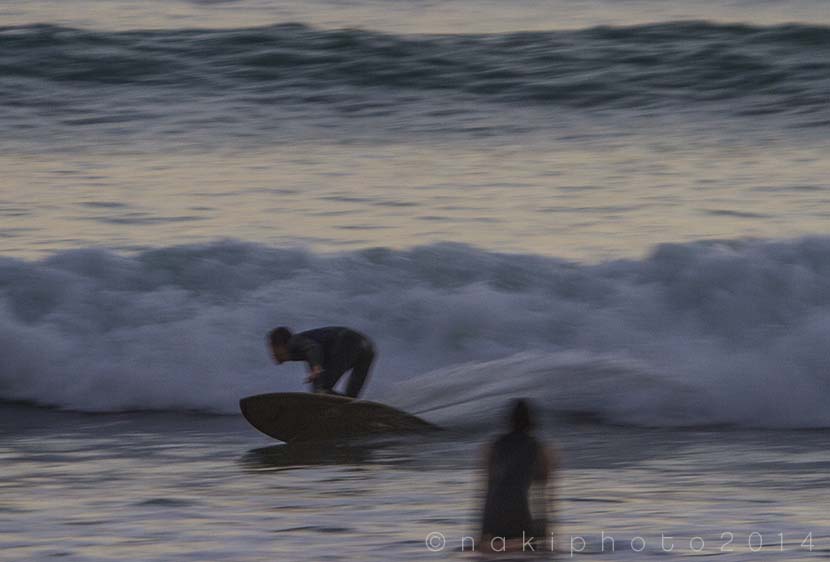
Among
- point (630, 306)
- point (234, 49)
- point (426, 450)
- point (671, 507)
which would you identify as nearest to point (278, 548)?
point (671, 507)

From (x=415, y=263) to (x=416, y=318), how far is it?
0.66m

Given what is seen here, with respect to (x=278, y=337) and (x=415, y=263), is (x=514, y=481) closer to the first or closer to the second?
(x=278, y=337)

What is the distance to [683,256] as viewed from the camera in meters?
16.4

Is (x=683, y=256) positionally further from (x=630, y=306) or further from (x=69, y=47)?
(x=69, y=47)

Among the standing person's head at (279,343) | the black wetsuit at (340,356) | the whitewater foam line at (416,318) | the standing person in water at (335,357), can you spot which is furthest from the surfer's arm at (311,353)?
the whitewater foam line at (416,318)

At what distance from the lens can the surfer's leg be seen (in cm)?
1208

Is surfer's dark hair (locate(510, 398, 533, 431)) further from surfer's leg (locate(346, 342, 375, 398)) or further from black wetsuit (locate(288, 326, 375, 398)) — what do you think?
surfer's leg (locate(346, 342, 375, 398))

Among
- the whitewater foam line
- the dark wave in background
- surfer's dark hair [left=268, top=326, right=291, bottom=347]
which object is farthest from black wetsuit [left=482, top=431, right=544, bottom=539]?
the dark wave in background

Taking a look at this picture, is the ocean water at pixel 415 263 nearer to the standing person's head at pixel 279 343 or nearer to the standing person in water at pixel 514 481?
the standing person in water at pixel 514 481

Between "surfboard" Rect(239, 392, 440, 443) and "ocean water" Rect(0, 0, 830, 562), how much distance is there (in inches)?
10.5

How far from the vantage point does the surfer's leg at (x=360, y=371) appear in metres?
12.1

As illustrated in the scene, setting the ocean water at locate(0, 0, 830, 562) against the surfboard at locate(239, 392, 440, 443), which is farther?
the surfboard at locate(239, 392, 440, 443)

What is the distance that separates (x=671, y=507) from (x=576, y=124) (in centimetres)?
1274

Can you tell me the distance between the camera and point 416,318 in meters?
16.2
